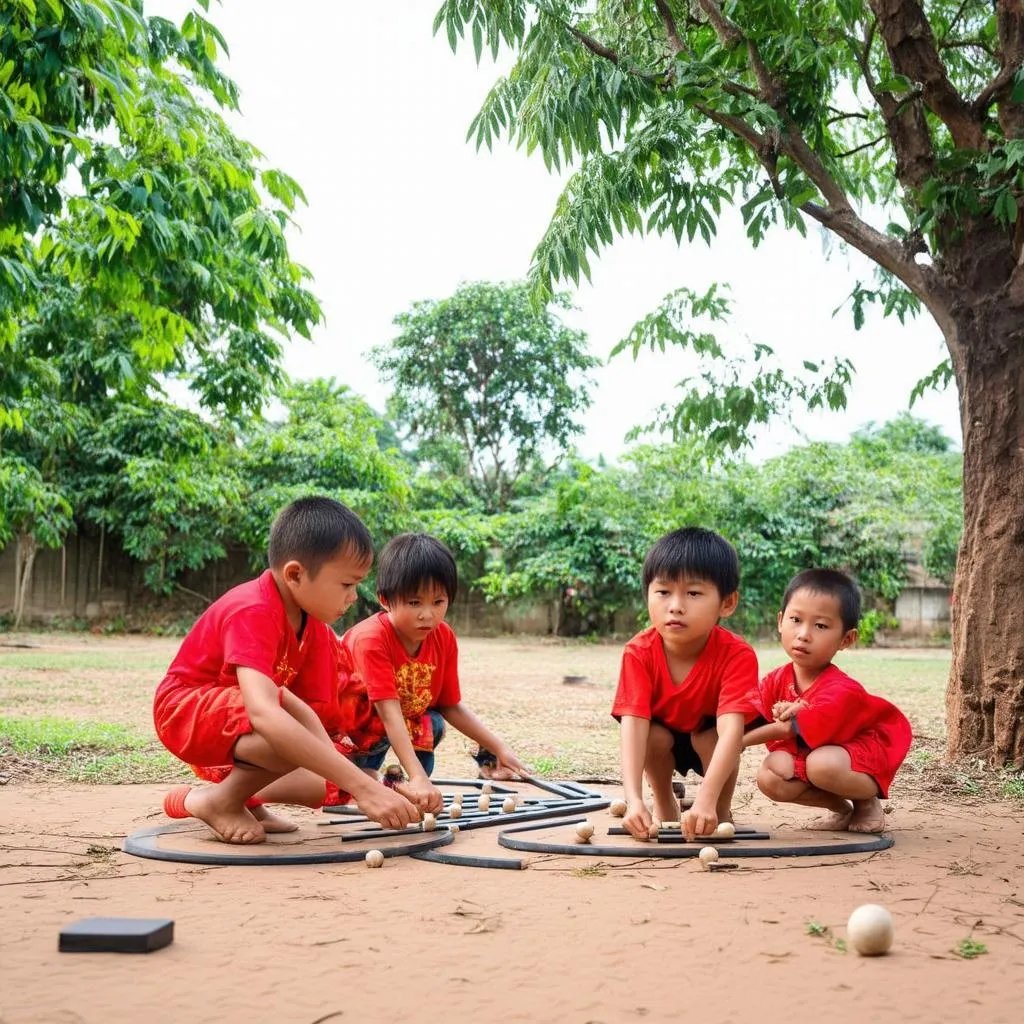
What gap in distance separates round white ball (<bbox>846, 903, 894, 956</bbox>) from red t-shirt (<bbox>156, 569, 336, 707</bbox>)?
6.52ft

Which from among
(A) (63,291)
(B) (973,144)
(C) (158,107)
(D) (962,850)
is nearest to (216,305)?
(C) (158,107)

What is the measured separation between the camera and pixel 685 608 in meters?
3.88

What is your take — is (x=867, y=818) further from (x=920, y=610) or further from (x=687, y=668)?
(x=920, y=610)

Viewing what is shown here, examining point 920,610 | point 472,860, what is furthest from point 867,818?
point 920,610

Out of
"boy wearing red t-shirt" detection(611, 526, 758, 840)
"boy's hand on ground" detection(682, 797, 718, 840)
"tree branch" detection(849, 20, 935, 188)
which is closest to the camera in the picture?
"boy's hand on ground" detection(682, 797, 718, 840)

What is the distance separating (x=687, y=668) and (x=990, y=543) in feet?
7.25

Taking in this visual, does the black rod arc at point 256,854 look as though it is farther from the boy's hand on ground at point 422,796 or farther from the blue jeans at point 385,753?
the blue jeans at point 385,753

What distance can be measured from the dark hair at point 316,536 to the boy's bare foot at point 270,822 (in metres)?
0.88

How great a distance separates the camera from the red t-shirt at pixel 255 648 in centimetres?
360

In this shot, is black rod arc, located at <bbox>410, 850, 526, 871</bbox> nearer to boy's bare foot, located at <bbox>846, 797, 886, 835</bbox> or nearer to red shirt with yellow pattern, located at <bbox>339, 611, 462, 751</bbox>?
red shirt with yellow pattern, located at <bbox>339, 611, 462, 751</bbox>

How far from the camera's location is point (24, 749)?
18.9 ft

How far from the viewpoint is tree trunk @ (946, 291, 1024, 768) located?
17.4 ft

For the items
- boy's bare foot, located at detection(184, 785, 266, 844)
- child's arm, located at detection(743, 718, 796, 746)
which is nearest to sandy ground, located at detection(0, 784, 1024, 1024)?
boy's bare foot, located at detection(184, 785, 266, 844)

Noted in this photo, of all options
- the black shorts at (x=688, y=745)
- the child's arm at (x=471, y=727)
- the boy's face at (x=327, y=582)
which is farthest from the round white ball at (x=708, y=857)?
the child's arm at (x=471, y=727)
